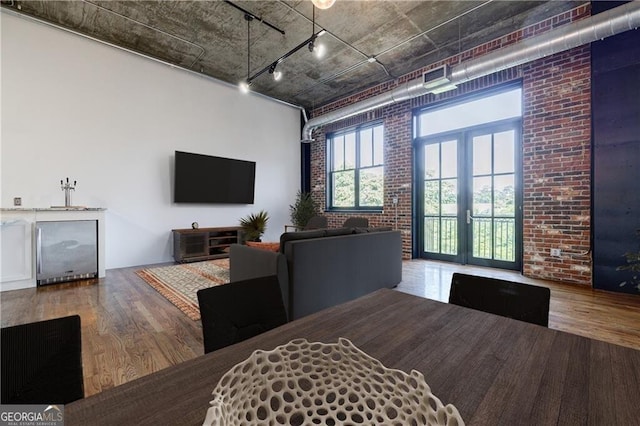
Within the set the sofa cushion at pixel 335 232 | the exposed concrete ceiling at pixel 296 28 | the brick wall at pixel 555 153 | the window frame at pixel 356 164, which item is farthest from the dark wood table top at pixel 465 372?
the window frame at pixel 356 164

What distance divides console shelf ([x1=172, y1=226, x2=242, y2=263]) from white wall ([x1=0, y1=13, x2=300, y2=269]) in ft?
1.16

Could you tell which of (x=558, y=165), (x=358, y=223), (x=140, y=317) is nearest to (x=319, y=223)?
(x=358, y=223)

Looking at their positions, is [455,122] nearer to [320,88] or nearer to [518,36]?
[518,36]

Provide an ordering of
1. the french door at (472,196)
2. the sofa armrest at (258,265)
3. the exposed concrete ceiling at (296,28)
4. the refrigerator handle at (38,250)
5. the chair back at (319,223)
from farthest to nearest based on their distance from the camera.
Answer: the chair back at (319,223), the french door at (472,196), the exposed concrete ceiling at (296,28), the refrigerator handle at (38,250), the sofa armrest at (258,265)

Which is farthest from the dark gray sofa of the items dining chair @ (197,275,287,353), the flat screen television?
the flat screen television

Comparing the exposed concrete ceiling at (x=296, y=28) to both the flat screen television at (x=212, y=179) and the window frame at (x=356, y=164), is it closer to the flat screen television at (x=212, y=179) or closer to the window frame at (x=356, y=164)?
the window frame at (x=356, y=164)

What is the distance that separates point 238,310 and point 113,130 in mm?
5030

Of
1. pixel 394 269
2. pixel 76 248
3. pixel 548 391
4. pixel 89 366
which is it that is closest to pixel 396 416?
pixel 548 391

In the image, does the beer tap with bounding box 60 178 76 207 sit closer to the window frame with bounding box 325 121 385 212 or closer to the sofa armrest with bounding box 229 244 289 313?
the sofa armrest with bounding box 229 244 289 313

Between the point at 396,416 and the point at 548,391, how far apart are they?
373 mm

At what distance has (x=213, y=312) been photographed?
3.35ft

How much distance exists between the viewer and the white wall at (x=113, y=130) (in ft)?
12.9

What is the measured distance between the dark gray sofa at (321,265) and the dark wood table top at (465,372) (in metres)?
1.43

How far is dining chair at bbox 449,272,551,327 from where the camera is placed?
113 centimetres
